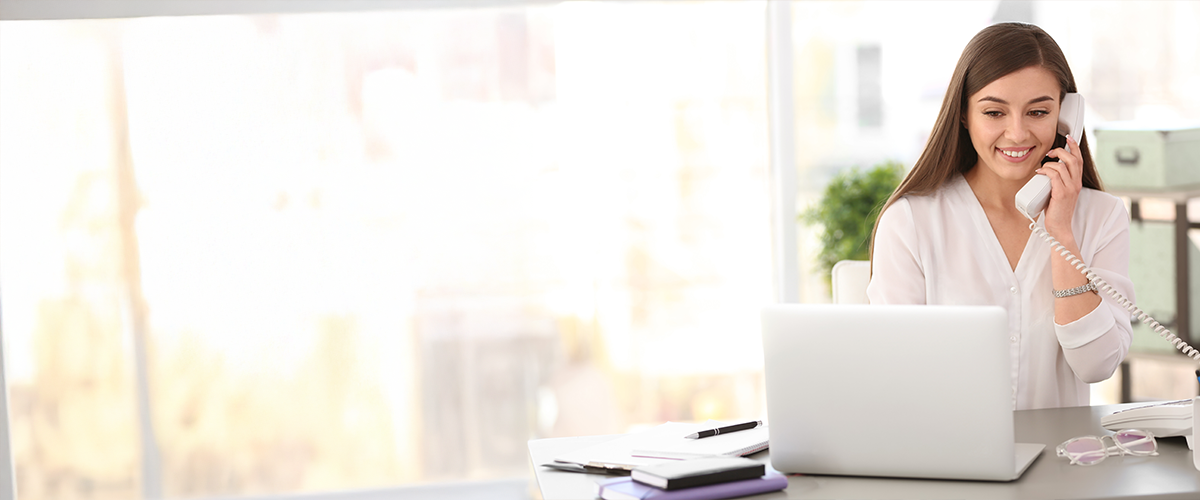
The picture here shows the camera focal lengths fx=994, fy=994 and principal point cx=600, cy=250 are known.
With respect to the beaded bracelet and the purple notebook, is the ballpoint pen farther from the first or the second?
the beaded bracelet

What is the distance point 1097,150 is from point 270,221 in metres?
3.02

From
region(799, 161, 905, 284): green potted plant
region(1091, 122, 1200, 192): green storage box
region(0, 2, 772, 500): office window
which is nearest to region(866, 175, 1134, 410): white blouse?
region(799, 161, 905, 284): green potted plant

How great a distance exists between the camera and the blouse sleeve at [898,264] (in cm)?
207

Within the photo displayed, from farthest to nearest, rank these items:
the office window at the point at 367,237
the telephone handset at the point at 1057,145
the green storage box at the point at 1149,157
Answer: the green storage box at the point at 1149,157 → the office window at the point at 367,237 → the telephone handset at the point at 1057,145

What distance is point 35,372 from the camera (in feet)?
11.2

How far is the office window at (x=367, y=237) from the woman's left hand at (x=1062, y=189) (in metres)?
1.70

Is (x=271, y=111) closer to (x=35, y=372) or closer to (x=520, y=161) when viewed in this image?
(x=520, y=161)

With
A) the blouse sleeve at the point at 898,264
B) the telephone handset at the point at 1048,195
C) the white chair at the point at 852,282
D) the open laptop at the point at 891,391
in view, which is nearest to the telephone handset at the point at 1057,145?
the telephone handset at the point at 1048,195

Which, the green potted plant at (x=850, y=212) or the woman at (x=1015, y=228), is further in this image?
the green potted plant at (x=850, y=212)

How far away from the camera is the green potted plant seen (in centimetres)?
348

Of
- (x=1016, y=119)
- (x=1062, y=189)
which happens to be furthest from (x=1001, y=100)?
(x=1062, y=189)

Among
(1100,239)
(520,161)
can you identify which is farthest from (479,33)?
(1100,239)

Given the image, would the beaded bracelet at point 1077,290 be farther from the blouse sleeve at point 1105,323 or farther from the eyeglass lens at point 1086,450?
the eyeglass lens at point 1086,450

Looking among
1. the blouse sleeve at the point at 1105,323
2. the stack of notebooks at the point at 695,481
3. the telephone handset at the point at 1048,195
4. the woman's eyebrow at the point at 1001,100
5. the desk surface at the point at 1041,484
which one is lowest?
the desk surface at the point at 1041,484
